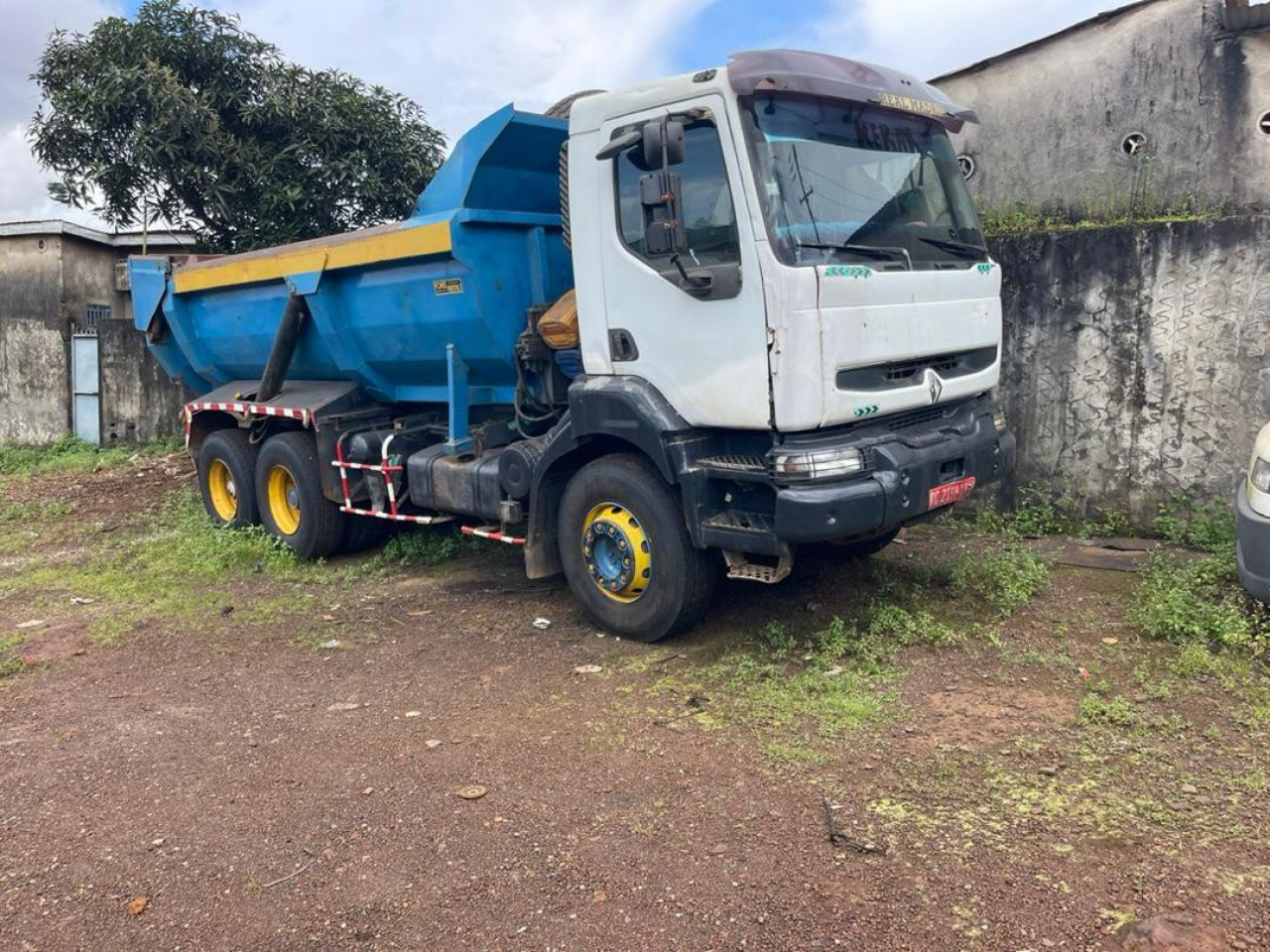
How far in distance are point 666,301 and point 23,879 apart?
335 centimetres

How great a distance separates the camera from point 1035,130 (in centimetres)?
900

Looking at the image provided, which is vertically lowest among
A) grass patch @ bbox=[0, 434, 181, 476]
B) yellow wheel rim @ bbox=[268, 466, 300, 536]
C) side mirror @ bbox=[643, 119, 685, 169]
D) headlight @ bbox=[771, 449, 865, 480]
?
yellow wheel rim @ bbox=[268, 466, 300, 536]

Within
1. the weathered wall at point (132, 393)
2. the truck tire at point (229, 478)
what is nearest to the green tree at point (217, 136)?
the weathered wall at point (132, 393)

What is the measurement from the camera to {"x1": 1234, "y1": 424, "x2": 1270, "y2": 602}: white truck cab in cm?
423

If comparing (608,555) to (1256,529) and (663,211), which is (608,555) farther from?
(1256,529)

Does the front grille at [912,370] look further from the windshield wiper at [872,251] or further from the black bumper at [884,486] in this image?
the windshield wiper at [872,251]

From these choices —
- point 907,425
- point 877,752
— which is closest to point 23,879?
point 877,752

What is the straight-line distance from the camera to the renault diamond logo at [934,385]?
4863mm

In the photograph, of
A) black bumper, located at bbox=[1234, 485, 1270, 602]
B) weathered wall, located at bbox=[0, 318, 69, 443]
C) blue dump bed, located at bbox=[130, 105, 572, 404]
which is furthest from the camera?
weathered wall, located at bbox=[0, 318, 69, 443]

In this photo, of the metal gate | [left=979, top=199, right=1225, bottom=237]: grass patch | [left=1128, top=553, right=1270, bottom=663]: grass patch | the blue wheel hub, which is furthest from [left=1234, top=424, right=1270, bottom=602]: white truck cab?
the metal gate

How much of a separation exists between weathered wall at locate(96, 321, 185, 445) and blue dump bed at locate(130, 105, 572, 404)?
17.6ft

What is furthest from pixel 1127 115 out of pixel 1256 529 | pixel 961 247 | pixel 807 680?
pixel 807 680

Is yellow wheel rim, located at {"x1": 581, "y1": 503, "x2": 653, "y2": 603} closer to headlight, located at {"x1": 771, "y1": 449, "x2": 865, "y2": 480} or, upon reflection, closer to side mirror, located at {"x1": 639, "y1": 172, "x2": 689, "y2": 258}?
headlight, located at {"x1": 771, "y1": 449, "x2": 865, "y2": 480}

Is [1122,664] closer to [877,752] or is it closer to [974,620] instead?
[974,620]
